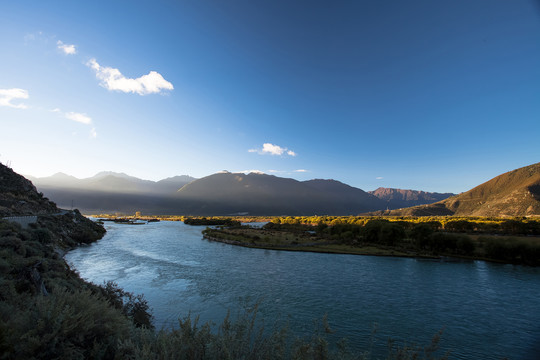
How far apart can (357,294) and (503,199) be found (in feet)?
561

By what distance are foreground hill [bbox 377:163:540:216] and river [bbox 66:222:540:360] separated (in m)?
117

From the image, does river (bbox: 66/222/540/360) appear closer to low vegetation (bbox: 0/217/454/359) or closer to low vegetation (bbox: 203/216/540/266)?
low vegetation (bbox: 0/217/454/359)

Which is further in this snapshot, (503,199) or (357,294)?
(503,199)

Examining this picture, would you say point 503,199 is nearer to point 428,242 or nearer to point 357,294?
point 428,242

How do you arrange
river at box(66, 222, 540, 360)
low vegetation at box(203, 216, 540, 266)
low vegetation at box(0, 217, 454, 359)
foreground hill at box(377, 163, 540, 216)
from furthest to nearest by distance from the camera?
foreground hill at box(377, 163, 540, 216)
low vegetation at box(203, 216, 540, 266)
river at box(66, 222, 540, 360)
low vegetation at box(0, 217, 454, 359)

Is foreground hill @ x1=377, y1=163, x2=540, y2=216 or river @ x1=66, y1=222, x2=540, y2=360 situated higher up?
foreground hill @ x1=377, y1=163, x2=540, y2=216

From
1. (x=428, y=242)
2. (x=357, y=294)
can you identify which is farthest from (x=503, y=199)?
(x=357, y=294)

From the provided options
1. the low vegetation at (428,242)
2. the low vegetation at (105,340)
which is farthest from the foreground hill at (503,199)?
the low vegetation at (105,340)

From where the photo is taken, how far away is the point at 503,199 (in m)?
137

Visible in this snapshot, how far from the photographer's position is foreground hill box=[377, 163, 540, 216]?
119606mm

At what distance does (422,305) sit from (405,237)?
1750 inches

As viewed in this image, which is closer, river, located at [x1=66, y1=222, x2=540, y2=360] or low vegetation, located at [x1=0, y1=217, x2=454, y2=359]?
low vegetation, located at [x1=0, y1=217, x2=454, y2=359]

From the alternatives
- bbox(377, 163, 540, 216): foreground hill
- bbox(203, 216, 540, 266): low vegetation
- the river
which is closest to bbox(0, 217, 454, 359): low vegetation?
the river

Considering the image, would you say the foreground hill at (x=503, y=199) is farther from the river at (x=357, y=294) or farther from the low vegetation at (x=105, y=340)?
the low vegetation at (x=105, y=340)
